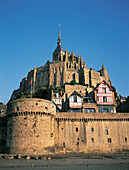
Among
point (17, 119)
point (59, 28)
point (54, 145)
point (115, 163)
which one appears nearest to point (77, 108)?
point (54, 145)

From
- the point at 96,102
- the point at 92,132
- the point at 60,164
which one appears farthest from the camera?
the point at 96,102

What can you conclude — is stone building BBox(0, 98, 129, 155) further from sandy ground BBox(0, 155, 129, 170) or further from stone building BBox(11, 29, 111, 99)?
stone building BBox(11, 29, 111, 99)

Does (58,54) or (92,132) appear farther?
(58,54)

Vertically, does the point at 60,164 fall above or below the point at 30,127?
below

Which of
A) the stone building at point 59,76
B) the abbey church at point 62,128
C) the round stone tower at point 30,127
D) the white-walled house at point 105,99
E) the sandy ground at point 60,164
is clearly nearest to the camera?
the sandy ground at point 60,164

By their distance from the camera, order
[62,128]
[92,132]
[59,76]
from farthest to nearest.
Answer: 1. [59,76]
2. [92,132]
3. [62,128]

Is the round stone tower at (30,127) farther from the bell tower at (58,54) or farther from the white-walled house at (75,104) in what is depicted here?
the bell tower at (58,54)

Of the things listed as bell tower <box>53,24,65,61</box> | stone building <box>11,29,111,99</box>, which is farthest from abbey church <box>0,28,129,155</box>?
bell tower <box>53,24,65,61</box>

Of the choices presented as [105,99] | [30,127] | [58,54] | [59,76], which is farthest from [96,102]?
[58,54]

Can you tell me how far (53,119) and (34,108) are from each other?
5.84 m

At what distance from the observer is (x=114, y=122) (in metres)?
48.8

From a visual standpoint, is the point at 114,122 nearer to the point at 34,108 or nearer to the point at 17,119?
the point at 34,108

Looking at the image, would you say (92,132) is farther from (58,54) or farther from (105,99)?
(58,54)

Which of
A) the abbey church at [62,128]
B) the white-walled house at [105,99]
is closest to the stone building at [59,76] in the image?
the white-walled house at [105,99]
